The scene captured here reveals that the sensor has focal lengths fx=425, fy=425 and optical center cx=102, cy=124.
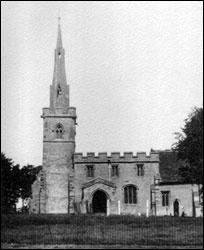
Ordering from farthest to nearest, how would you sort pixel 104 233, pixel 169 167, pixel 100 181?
pixel 169 167 < pixel 100 181 < pixel 104 233

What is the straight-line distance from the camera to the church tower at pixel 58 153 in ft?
140

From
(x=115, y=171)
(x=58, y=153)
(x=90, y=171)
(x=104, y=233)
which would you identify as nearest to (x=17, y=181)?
(x=58, y=153)

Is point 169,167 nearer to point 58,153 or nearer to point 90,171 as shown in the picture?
point 90,171

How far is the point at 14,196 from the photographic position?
62.5 meters

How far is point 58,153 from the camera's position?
44.3 meters

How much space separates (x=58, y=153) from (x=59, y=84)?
8.23 m

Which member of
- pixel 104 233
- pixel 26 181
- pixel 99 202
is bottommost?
pixel 104 233

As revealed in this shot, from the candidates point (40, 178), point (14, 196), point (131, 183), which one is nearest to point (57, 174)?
point (40, 178)

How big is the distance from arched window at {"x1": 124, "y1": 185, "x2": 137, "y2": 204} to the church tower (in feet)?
17.8

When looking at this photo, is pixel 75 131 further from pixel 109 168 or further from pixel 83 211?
pixel 83 211

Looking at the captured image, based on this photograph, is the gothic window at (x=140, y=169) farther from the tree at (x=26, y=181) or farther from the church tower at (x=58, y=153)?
the tree at (x=26, y=181)

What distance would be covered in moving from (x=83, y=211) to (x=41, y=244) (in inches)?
966

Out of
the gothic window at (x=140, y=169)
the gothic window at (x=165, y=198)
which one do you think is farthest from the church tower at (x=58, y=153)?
the gothic window at (x=165, y=198)

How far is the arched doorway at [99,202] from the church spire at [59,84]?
10.3 meters
